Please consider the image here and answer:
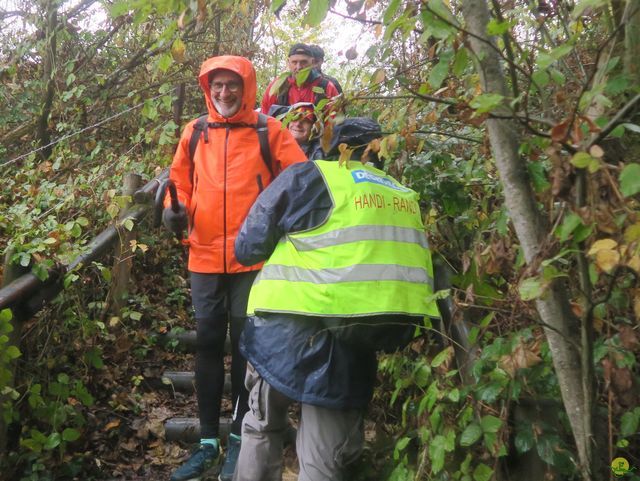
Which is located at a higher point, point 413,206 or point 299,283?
point 413,206

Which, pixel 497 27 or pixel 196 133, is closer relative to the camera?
pixel 497 27

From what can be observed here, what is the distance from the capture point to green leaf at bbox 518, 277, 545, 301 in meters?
1.62

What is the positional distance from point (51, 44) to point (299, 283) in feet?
20.3

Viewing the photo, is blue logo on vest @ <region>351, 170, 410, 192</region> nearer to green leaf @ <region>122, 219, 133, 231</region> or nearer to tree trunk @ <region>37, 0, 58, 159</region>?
green leaf @ <region>122, 219, 133, 231</region>

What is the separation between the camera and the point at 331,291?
2.52m

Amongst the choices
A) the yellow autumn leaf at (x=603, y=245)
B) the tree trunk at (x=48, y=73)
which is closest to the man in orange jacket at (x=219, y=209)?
the yellow autumn leaf at (x=603, y=245)

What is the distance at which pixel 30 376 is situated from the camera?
3594mm

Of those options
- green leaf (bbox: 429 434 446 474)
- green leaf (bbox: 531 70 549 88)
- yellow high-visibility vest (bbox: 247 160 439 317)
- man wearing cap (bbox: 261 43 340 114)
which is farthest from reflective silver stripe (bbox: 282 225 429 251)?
man wearing cap (bbox: 261 43 340 114)

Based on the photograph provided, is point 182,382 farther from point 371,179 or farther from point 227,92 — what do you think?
point 371,179

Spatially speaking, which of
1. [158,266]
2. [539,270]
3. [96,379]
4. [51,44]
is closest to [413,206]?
[539,270]

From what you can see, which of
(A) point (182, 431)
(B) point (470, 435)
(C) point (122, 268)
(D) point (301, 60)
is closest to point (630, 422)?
(B) point (470, 435)

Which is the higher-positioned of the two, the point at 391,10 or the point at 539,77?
the point at 391,10

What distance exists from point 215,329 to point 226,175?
864mm

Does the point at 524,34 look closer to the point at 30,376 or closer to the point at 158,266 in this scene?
the point at 30,376
